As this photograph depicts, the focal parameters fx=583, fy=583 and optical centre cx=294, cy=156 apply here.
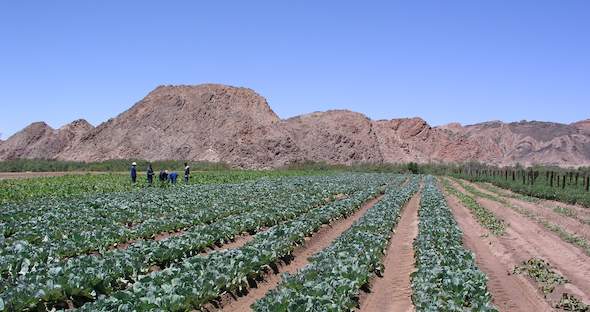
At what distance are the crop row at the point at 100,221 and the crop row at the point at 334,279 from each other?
406cm

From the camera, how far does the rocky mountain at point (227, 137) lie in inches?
3083

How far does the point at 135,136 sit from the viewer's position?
7975cm

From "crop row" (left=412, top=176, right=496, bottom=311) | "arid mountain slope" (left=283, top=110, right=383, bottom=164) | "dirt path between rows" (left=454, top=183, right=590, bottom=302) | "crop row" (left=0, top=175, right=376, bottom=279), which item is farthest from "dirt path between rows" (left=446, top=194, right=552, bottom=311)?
"arid mountain slope" (left=283, top=110, right=383, bottom=164)

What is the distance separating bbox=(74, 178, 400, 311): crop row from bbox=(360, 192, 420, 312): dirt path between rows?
7.06 ft

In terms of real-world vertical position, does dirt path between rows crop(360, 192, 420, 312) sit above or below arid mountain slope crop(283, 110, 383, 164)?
below

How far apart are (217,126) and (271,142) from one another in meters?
8.26

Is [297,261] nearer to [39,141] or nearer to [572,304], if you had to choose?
[572,304]

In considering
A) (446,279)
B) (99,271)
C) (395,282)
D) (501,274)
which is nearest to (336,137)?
(501,274)

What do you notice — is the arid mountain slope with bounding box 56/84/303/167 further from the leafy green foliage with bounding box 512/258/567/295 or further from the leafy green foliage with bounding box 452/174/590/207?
the leafy green foliage with bounding box 512/258/567/295

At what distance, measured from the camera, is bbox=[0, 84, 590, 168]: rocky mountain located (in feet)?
257

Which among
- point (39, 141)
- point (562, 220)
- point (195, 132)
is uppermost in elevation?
point (195, 132)

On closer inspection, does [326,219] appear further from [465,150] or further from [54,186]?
[465,150]

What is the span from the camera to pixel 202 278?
871cm

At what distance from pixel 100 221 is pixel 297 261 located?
558cm
